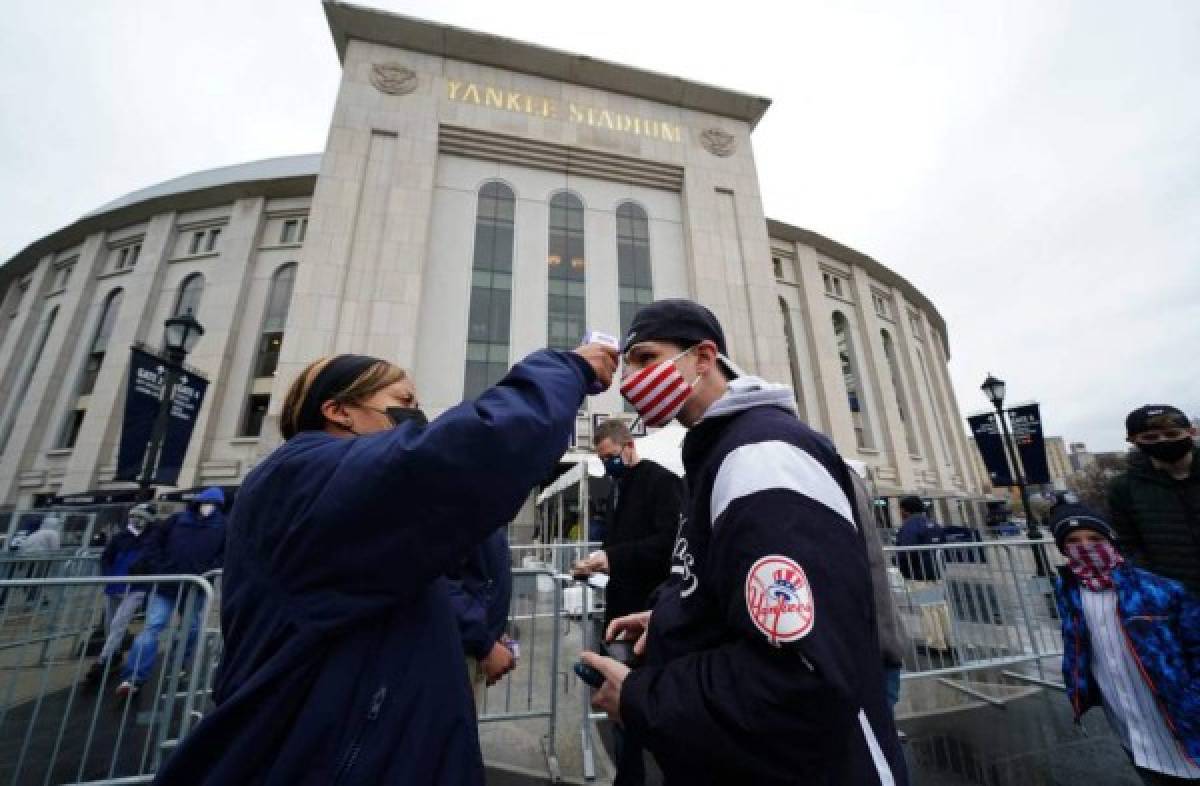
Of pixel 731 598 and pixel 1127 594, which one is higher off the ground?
pixel 731 598

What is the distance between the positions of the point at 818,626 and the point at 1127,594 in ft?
10.8

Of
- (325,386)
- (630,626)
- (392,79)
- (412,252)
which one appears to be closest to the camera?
(325,386)

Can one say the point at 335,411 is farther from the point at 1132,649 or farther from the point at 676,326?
the point at 1132,649

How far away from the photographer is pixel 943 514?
29.6m

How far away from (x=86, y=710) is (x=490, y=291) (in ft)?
48.2

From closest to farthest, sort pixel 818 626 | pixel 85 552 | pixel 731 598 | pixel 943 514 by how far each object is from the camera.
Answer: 1. pixel 818 626
2. pixel 731 598
3. pixel 85 552
4. pixel 943 514

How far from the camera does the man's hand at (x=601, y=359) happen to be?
1482 mm

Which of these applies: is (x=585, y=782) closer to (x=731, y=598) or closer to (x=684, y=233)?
(x=731, y=598)

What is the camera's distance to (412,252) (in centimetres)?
1639

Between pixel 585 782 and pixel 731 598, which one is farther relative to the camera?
pixel 585 782

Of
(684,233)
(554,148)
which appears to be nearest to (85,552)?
(554,148)

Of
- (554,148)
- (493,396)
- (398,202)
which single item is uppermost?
(554,148)

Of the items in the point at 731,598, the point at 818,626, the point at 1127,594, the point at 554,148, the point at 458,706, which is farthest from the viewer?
the point at 554,148

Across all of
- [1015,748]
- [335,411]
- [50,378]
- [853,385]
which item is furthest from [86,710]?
[853,385]
